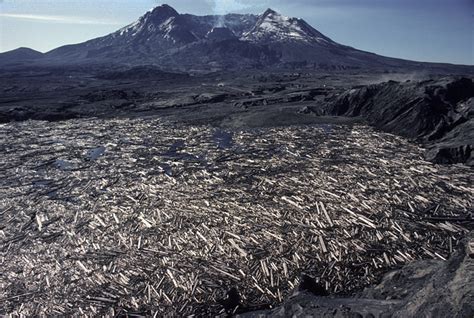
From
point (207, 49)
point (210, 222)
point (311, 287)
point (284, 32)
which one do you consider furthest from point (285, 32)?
point (311, 287)

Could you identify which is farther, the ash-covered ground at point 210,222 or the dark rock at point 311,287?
the ash-covered ground at point 210,222

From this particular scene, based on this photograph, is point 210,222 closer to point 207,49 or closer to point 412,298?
point 412,298

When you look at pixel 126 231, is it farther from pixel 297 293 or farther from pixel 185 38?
pixel 185 38

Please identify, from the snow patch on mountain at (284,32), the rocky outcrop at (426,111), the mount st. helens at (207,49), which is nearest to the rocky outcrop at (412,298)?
the rocky outcrop at (426,111)

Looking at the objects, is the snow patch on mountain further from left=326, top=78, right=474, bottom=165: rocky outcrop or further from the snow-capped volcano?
left=326, top=78, right=474, bottom=165: rocky outcrop

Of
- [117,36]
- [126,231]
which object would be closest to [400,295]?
[126,231]

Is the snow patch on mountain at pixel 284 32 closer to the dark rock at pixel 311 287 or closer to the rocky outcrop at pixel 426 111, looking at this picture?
the rocky outcrop at pixel 426 111
